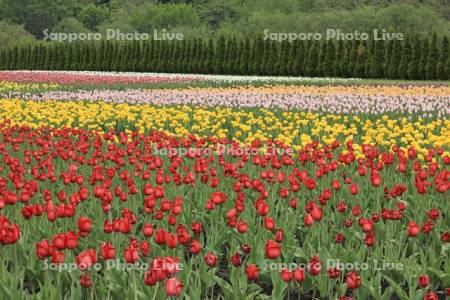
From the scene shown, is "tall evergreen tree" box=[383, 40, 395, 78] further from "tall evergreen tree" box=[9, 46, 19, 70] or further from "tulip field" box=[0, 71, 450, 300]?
Result: "tall evergreen tree" box=[9, 46, 19, 70]

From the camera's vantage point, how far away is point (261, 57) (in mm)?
35875

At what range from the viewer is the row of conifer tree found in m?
31.4

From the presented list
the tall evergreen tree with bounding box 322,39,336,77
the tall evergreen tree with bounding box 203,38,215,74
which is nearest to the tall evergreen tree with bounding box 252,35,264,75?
the tall evergreen tree with bounding box 203,38,215,74

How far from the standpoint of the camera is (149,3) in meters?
101

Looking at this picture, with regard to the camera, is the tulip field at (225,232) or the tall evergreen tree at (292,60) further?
the tall evergreen tree at (292,60)

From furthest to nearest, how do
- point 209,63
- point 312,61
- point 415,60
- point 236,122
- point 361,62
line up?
1. point 209,63
2. point 312,61
3. point 361,62
4. point 415,60
5. point 236,122

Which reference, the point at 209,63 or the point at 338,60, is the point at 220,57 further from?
the point at 338,60

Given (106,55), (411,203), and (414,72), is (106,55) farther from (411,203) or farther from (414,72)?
(411,203)

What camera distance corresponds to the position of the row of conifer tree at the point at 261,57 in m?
31.4

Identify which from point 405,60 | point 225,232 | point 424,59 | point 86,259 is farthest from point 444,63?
point 86,259

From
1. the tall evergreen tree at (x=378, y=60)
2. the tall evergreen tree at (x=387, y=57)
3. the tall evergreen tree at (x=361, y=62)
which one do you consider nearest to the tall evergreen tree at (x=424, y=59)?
the tall evergreen tree at (x=387, y=57)

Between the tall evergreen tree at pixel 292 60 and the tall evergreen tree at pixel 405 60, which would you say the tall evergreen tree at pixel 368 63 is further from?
the tall evergreen tree at pixel 292 60

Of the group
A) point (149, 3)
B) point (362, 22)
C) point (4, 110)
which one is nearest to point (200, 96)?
point (4, 110)

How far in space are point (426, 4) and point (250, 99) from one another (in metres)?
61.3
